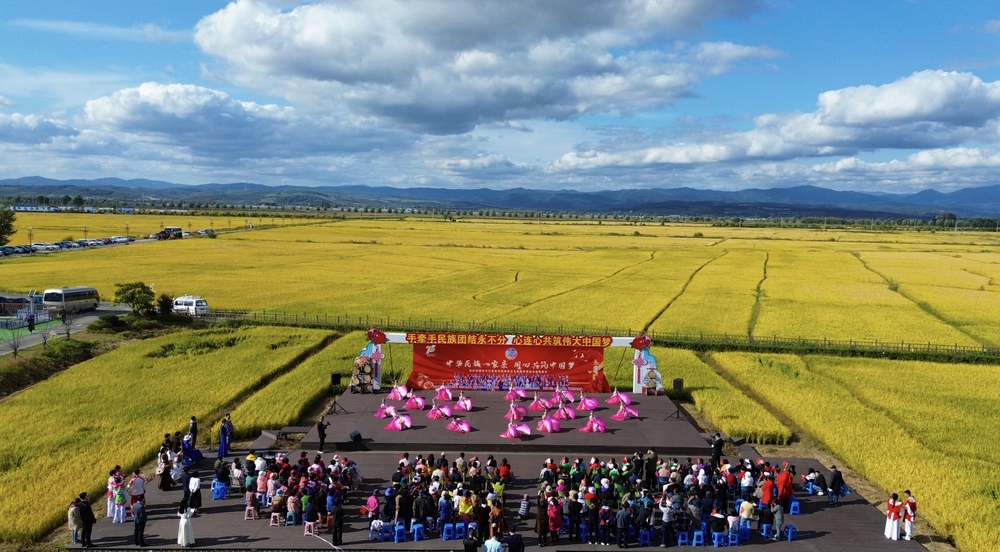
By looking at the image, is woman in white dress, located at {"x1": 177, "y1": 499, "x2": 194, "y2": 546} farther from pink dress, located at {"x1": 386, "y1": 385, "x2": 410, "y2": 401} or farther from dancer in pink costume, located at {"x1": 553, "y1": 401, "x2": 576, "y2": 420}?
dancer in pink costume, located at {"x1": 553, "y1": 401, "x2": 576, "y2": 420}

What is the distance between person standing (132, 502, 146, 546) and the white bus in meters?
31.9

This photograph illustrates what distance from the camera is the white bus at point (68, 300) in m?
42.2

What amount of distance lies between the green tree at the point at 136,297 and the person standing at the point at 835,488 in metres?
39.5

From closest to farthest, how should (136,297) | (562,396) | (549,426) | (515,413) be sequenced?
1. (549,426)
2. (515,413)
3. (562,396)
4. (136,297)

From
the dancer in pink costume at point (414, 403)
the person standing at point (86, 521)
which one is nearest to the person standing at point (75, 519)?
the person standing at point (86, 521)

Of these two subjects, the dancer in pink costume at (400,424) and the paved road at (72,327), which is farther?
the paved road at (72,327)

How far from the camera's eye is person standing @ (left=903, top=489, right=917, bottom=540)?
1606 centimetres

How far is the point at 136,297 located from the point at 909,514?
41636 millimetres

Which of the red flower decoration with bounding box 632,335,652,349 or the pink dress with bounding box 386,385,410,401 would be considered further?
the red flower decoration with bounding box 632,335,652,349

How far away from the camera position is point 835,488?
59.9ft

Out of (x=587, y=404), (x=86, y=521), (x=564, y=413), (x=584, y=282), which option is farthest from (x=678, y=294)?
(x=86, y=521)

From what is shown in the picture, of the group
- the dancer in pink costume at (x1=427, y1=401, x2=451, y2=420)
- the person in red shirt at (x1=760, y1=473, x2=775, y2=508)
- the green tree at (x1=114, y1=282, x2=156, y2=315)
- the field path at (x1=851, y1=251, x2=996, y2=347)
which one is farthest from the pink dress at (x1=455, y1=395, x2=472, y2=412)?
the field path at (x1=851, y1=251, x2=996, y2=347)

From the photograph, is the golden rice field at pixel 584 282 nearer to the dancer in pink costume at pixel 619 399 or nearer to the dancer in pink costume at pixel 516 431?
the dancer in pink costume at pixel 619 399

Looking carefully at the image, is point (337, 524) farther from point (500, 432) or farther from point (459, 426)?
point (500, 432)
